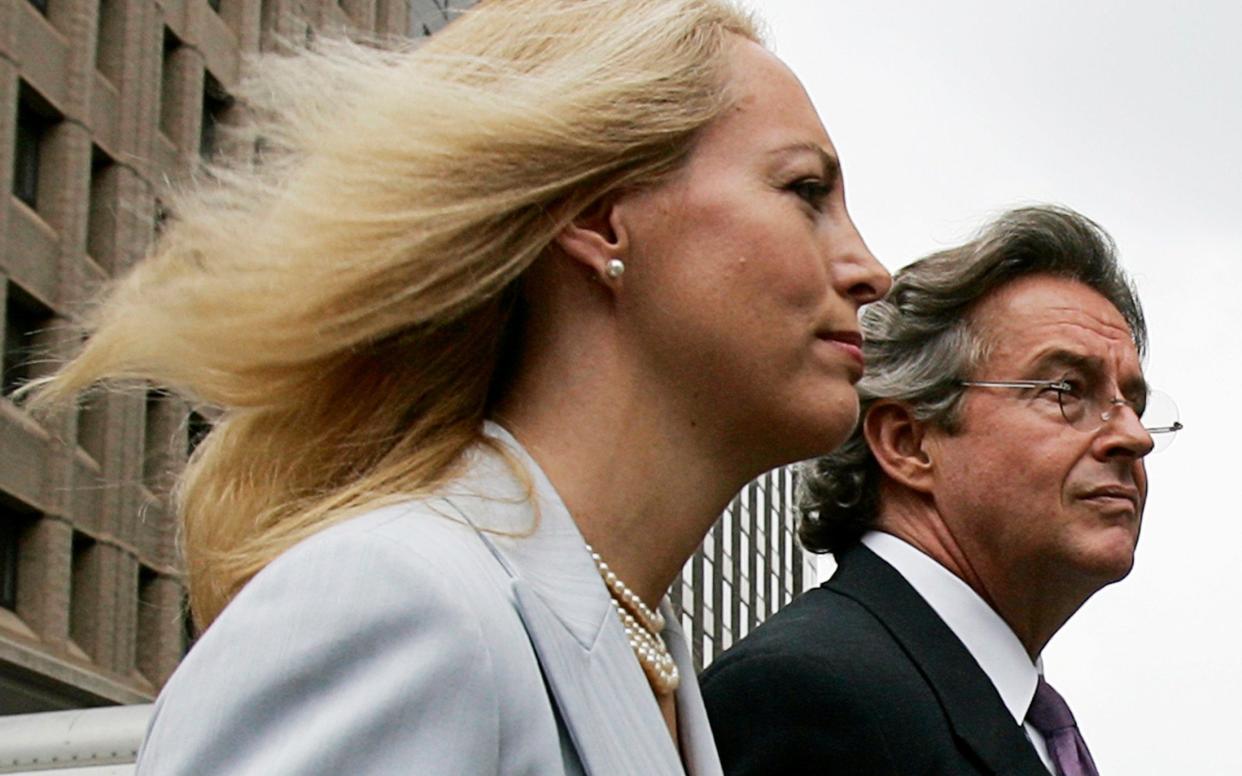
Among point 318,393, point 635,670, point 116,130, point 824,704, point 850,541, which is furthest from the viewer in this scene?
point 116,130

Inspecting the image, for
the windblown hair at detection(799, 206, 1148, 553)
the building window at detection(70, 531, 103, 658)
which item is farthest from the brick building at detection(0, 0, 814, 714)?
the windblown hair at detection(799, 206, 1148, 553)

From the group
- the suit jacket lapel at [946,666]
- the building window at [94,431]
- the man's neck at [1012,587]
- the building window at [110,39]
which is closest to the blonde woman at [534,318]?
the suit jacket lapel at [946,666]

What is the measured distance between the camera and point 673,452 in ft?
8.40

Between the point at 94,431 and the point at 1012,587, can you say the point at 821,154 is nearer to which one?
the point at 1012,587

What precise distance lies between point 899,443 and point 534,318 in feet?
Answer: 6.38

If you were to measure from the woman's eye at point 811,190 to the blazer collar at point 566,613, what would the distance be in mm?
432

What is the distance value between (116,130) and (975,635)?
2376 cm

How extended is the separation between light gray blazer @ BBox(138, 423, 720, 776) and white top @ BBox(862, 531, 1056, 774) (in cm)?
189

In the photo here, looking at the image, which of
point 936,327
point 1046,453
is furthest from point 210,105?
point 1046,453

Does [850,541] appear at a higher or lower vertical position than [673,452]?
lower

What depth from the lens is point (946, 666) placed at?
392cm

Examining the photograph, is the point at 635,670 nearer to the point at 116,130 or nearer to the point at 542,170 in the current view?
the point at 542,170

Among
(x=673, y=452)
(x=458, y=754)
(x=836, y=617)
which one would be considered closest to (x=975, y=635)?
(x=836, y=617)

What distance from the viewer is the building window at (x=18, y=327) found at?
23.7 metres
